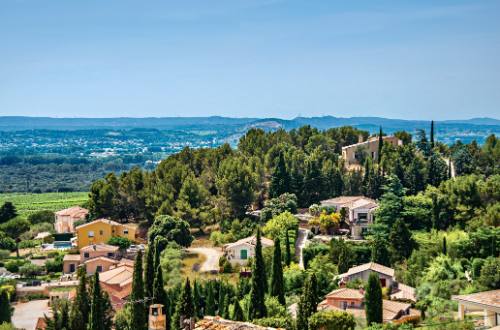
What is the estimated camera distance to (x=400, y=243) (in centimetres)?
4453

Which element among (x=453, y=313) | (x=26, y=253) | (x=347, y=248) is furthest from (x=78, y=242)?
(x=453, y=313)

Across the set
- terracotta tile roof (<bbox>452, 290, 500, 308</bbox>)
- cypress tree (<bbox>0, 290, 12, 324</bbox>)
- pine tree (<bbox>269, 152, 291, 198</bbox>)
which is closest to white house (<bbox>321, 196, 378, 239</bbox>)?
pine tree (<bbox>269, 152, 291, 198</bbox>)

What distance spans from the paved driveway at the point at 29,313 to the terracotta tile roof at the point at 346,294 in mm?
15007

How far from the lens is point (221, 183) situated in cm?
5550

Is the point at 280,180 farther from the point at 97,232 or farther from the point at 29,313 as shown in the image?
the point at 29,313

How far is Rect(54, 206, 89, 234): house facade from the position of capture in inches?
2608

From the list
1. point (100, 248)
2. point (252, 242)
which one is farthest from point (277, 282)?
point (100, 248)

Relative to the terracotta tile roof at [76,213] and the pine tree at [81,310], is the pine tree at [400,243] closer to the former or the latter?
the pine tree at [81,310]

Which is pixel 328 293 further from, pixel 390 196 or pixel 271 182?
pixel 271 182

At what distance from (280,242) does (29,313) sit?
14600mm

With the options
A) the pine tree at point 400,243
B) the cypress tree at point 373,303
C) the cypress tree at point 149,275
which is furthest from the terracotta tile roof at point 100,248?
the cypress tree at point 373,303

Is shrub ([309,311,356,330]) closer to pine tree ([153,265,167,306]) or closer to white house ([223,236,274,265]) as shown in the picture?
pine tree ([153,265,167,306])

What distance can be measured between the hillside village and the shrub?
0.18 feet

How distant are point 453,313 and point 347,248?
1300 centimetres
